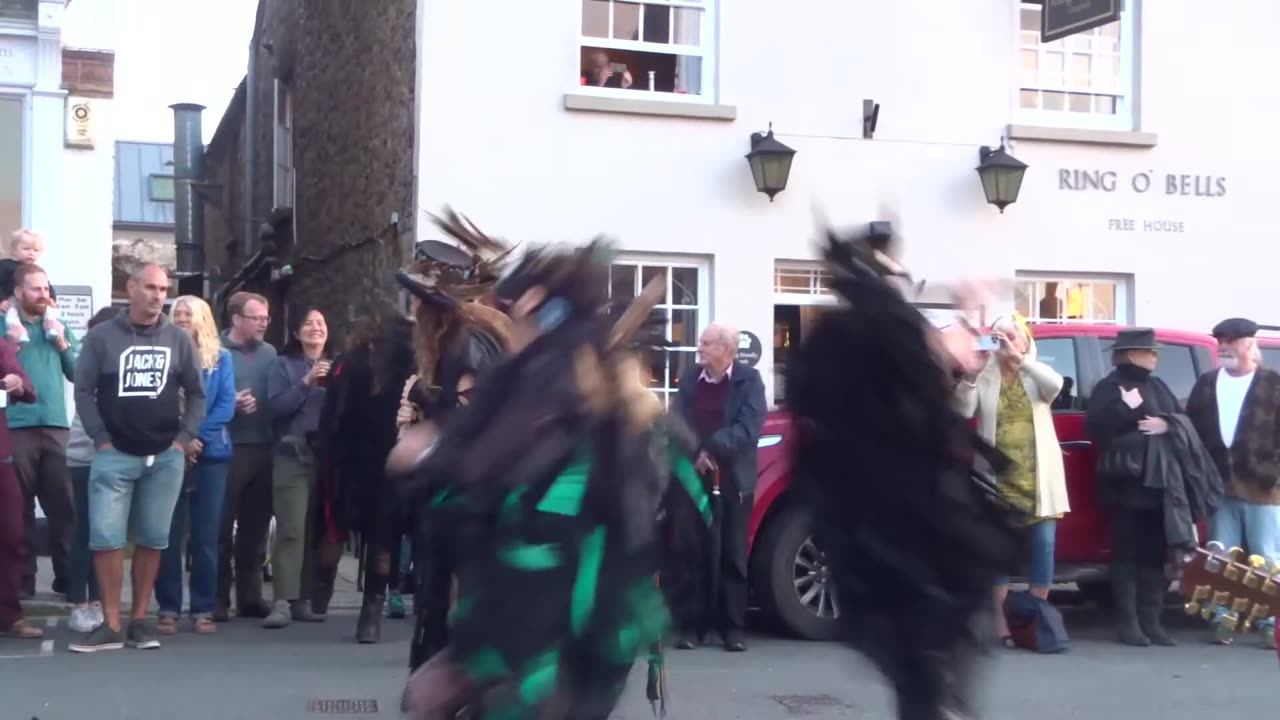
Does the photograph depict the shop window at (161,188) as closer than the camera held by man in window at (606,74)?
No

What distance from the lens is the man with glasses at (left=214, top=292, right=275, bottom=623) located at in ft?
31.1

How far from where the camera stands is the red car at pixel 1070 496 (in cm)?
898

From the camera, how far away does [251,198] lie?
2159cm

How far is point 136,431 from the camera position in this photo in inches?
321

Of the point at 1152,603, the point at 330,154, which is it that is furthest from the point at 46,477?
the point at 330,154

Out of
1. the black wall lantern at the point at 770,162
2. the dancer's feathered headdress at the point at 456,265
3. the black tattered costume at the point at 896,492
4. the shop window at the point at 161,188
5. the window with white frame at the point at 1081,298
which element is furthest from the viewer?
the shop window at the point at 161,188

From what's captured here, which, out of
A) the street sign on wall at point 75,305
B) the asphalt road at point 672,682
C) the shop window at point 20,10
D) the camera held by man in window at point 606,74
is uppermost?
the shop window at point 20,10

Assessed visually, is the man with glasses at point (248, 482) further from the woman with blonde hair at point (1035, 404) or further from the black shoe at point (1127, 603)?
the black shoe at point (1127, 603)

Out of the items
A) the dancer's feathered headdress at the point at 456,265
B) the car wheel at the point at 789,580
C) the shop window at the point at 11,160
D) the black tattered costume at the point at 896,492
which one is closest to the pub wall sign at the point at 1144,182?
the car wheel at the point at 789,580

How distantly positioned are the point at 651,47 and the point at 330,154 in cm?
413

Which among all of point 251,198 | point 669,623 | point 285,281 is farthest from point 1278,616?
point 251,198

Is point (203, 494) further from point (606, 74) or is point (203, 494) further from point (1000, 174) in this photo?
point (1000, 174)

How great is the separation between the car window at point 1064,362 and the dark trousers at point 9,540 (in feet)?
19.6

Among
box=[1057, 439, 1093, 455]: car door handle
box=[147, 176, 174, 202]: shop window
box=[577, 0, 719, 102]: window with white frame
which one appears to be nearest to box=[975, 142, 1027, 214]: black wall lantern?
box=[577, 0, 719, 102]: window with white frame
